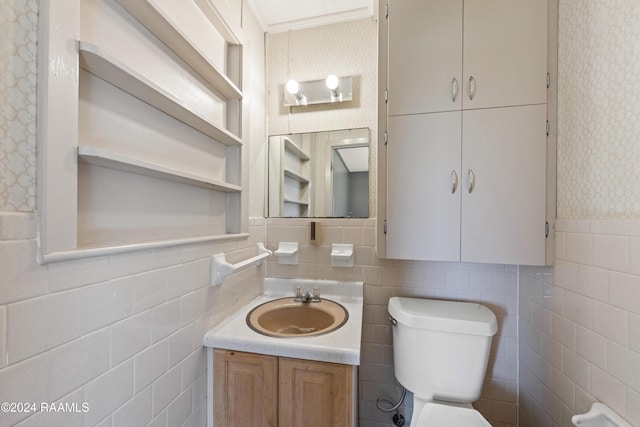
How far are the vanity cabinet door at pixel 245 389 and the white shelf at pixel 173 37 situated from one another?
3.86 ft

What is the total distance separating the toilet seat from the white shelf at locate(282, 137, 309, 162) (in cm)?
144

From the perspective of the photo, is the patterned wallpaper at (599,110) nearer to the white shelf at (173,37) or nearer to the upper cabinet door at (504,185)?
the upper cabinet door at (504,185)

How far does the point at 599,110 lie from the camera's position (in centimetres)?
83

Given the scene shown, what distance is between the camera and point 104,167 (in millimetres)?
670

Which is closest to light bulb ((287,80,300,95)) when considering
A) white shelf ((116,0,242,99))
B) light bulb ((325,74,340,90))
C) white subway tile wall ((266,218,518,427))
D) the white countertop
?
light bulb ((325,74,340,90))

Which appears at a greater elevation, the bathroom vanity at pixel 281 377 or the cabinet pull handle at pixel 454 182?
the cabinet pull handle at pixel 454 182

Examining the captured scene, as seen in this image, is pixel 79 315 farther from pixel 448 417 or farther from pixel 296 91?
pixel 296 91

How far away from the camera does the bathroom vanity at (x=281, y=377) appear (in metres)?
0.93

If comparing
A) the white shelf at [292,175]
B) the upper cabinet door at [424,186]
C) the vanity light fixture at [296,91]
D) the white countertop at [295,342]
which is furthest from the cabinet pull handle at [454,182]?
the vanity light fixture at [296,91]

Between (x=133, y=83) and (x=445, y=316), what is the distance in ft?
4.94

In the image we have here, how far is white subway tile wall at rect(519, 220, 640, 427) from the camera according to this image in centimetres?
73

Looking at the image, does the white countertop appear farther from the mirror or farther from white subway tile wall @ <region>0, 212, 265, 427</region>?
the mirror

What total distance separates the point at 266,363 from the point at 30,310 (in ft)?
2.42

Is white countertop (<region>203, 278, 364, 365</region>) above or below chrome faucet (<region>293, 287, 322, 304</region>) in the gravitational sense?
below
